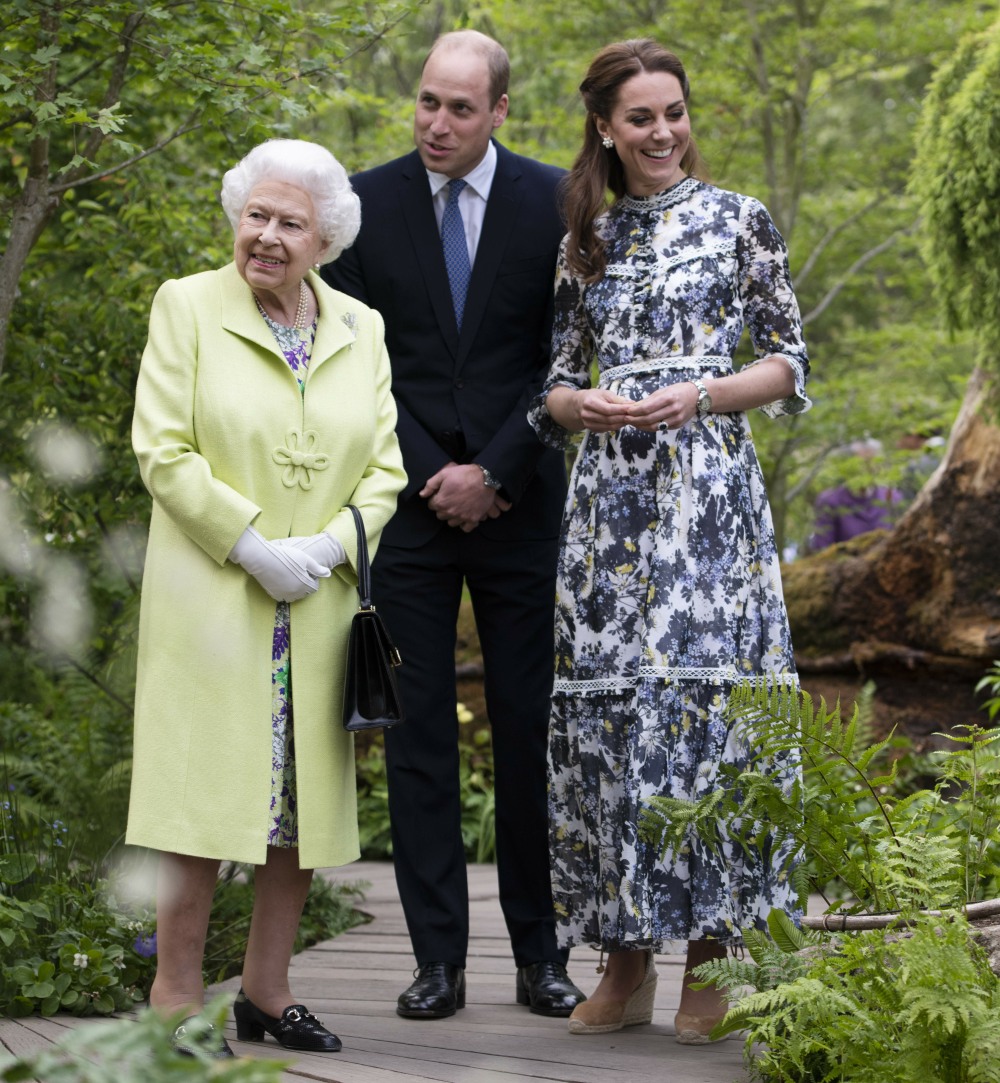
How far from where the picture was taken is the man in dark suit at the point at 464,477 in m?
3.65

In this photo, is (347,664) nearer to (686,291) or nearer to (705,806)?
(705,806)

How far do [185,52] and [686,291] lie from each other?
1.62 m

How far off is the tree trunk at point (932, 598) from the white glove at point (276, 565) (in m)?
3.81

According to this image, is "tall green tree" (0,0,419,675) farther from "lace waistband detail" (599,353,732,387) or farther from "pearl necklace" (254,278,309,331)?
"lace waistband detail" (599,353,732,387)

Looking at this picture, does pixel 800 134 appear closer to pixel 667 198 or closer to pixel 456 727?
pixel 667 198

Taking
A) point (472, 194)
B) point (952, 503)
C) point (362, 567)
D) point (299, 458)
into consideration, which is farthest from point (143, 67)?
point (952, 503)

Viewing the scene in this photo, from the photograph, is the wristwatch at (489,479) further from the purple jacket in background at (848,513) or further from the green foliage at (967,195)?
the purple jacket in background at (848,513)

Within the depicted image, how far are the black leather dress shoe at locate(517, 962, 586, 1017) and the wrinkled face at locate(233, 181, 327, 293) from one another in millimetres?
1847

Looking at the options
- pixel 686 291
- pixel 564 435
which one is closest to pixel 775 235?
pixel 686 291

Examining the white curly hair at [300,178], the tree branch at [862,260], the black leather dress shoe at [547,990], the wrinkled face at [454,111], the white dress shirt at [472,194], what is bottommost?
the black leather dress shoe at [547,990]

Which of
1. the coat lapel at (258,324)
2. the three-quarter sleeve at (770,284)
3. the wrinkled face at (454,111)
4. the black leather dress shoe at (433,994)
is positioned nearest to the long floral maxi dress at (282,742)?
the coat lapel at (258,324)

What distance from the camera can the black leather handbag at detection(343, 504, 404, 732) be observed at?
3.03m

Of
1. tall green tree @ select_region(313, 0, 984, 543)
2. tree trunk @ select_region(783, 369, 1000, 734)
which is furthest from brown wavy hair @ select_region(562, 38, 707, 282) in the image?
tall green tree @ select_region(313, 0, 984, 543)

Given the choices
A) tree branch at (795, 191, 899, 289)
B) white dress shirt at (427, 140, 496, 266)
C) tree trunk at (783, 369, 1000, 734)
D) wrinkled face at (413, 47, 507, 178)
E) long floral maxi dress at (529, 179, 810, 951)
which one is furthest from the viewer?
tree branch at (795, 191, 899, 289)
